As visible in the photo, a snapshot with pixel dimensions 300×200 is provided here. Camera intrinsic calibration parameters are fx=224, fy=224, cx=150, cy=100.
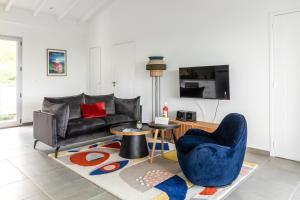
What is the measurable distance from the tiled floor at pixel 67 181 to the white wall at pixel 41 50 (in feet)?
9.92

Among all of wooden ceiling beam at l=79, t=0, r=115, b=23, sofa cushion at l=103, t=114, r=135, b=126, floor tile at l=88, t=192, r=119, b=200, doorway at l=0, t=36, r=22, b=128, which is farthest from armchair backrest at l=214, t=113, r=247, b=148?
doorway at l=0, t=36, r=22, b=128

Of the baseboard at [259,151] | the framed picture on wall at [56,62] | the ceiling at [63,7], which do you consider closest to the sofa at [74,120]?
the baseboard at [259,151]

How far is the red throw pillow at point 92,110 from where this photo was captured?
4.61 metres

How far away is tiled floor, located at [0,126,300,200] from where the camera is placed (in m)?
2.41

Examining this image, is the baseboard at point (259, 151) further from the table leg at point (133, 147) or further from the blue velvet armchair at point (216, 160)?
the table leg at point (133, 147)

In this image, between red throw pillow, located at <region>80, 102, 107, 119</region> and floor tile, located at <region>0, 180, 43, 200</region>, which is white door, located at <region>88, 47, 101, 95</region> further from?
floor tile, located at <region>0, 180, 43, 200</region>

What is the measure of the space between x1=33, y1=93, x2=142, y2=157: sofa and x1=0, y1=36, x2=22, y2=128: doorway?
2538mm

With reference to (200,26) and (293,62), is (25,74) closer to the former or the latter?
(200,26)

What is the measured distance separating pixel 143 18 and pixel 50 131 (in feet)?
12.1

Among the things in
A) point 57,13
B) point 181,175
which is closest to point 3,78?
point 57,13

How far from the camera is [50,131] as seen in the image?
3.60 meters

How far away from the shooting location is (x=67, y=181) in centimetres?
275

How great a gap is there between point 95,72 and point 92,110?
10.1 ft

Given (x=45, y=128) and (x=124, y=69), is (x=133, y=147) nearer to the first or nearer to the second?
(x=45, y=128)
